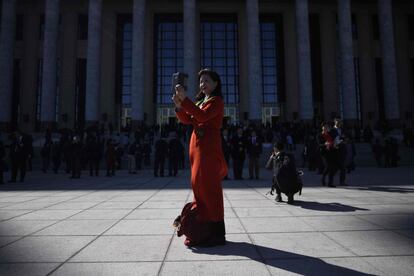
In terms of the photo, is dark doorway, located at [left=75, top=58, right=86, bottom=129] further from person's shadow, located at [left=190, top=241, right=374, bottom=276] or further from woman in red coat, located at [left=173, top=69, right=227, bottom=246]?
person's shadow, located at [left=190, top=241, right=374, bottom=276]

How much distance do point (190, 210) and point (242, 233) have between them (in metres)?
0.90

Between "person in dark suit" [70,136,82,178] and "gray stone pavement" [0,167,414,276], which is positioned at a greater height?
"person in dark suit" [70,136,82,178]

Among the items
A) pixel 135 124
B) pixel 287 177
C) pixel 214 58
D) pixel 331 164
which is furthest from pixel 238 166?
pixel 214 58

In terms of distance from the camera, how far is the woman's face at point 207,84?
151 inches

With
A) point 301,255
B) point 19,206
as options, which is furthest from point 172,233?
point 19,206

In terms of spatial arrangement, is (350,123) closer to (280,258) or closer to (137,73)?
(137,73)

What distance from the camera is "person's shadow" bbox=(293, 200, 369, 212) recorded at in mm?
5719

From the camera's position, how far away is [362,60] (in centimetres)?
3550

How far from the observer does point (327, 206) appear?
6090 mm

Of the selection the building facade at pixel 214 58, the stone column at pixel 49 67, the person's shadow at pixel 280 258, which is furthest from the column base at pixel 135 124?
the person's shadow at pixel 280 258

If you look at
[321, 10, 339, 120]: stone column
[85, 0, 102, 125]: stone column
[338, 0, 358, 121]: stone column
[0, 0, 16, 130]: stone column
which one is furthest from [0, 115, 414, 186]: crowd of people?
[0, 0, 16, 130]: stone column

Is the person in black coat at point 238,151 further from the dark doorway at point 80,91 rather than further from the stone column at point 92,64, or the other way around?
the dark doorway at point 80,91

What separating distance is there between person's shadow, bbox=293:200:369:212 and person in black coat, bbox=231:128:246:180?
5.65 m

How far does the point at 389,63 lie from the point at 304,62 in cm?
842
